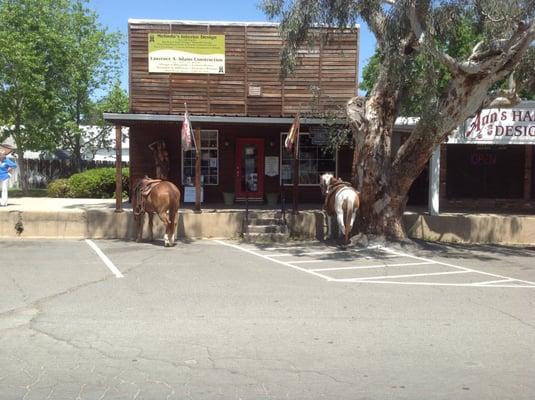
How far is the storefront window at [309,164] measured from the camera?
20.7 m

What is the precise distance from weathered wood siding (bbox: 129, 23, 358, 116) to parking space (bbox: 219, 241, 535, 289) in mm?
5891

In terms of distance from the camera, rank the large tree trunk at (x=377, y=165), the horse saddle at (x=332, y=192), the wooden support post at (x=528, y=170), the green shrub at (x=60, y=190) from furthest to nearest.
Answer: the green shrub at (x=60, y=190), the wooden support post at (x=528, y=170), the horse saddle at (x=332, y=192), the large tree trunk at (x=377, y=165)

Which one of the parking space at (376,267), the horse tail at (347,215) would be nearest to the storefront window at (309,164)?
the parking space at (376,267)

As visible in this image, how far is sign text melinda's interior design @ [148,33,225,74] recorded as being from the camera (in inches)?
744

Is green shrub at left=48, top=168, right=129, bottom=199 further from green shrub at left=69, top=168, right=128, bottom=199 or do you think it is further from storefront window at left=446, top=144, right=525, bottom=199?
storefront window at left=446, top=144, right=525, bottom=199

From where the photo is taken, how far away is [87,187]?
24516mm

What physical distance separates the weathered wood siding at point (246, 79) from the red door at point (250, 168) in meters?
1.79

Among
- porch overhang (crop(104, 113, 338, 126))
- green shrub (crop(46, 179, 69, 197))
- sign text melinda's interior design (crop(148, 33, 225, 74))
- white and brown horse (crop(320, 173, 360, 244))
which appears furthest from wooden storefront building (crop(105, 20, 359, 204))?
green shrub (crop(46, 179, 69, 197))

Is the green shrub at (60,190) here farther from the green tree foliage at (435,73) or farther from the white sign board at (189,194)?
the green tree foliage at (435,73)

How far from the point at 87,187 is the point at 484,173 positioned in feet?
50.3

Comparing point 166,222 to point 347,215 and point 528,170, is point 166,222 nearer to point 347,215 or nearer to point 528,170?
point 347,215

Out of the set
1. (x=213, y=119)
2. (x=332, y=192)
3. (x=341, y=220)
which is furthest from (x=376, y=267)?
(x=213, y=119)

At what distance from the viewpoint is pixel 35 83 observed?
27.1 m

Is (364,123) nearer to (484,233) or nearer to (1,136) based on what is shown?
(484,233)
